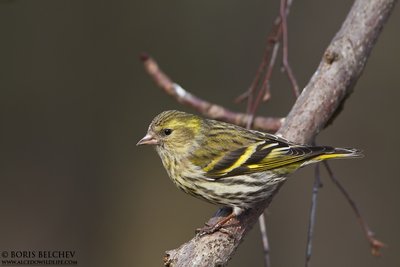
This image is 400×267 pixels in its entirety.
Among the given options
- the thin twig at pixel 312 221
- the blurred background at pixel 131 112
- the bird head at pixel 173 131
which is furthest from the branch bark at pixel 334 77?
the blurred background at pixel 131 112

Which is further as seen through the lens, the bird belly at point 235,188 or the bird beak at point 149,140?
the bird beak at point 149,140

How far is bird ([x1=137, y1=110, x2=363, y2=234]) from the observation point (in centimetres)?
442

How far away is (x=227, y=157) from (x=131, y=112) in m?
4.91

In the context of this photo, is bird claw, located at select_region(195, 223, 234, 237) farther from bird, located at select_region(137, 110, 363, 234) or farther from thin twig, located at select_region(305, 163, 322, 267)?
thin twig, located at select_region(305, 163, 322, 267)

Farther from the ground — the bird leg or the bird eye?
the bird eye

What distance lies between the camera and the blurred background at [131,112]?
28.9 feet

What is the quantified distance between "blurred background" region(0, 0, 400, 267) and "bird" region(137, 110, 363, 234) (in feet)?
13.5

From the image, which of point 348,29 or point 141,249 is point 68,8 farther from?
point 348,29

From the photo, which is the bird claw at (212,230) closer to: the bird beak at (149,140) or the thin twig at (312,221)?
the thin twig at (312,221)

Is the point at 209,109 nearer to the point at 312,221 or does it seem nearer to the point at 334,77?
the point at 334,77

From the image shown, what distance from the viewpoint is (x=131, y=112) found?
936 centimetres

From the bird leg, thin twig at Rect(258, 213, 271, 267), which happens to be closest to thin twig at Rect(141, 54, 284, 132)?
thin twig at Rect(258, 213, 271, 267)

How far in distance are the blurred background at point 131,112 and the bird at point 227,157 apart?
4.11 meters

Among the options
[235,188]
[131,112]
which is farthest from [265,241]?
[131,112]
